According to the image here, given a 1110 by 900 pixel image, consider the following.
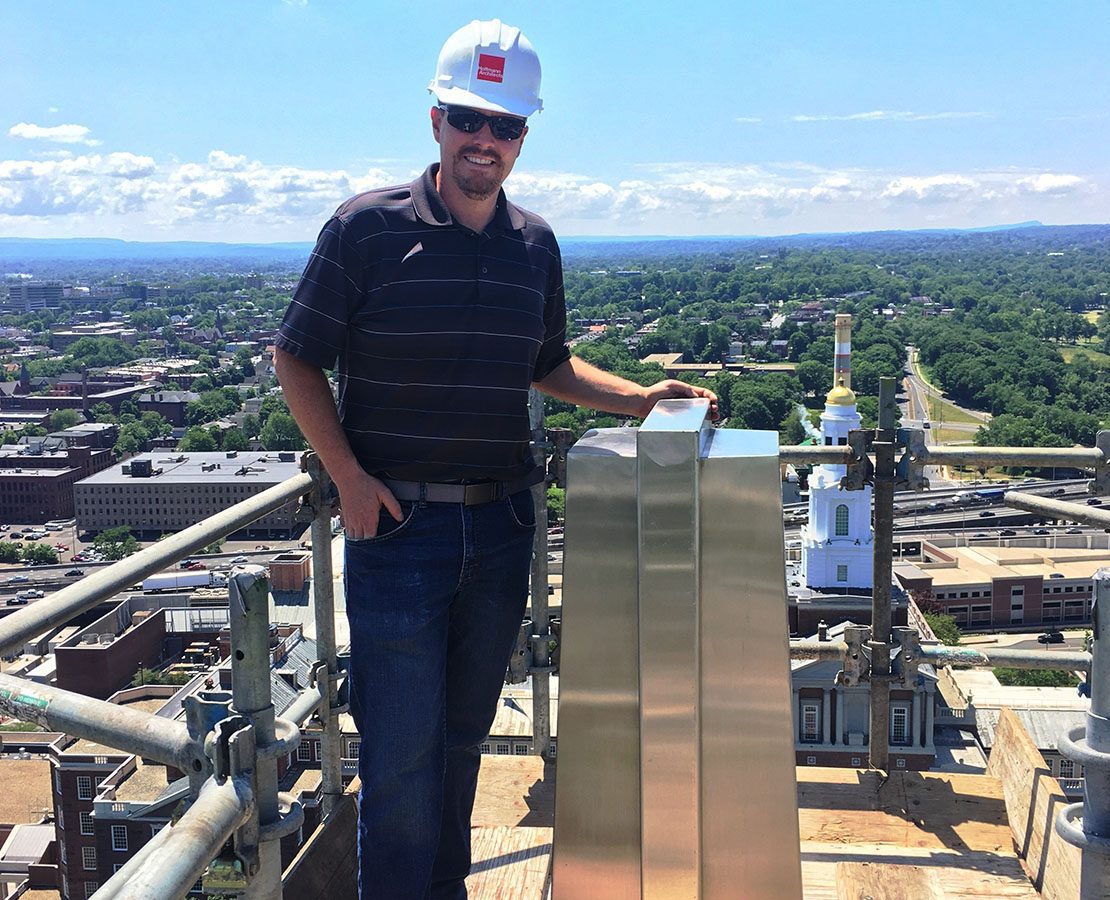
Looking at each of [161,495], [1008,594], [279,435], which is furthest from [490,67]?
[279,435]

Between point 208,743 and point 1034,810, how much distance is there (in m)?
2.21

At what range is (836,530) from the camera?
24.9 m

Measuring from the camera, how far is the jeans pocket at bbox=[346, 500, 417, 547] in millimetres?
2322

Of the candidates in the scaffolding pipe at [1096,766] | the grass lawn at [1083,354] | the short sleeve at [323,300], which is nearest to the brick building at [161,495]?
the short sleeve at [323,300]

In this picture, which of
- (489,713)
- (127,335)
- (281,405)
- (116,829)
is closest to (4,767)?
(116,829)

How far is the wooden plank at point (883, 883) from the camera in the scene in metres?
2.58

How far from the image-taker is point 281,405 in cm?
6725

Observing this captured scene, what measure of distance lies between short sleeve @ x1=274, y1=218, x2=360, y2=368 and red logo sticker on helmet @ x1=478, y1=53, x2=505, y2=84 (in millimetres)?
383

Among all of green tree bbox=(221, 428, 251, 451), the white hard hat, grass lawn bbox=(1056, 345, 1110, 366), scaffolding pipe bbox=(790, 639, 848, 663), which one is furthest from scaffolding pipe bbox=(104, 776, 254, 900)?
grass lawn bbox=(1056, 345, 1110, 366)

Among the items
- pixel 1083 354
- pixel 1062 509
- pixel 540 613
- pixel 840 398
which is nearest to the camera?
pixel 1062 509

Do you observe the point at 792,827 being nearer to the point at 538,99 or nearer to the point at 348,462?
the point at 348,462

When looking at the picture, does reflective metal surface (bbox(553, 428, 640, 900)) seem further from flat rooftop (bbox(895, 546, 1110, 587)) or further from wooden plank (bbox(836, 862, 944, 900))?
flat rooftop (bbox(895, 546, 1110, 587))

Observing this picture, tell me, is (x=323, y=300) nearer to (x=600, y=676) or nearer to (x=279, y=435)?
(x=600, y=676)

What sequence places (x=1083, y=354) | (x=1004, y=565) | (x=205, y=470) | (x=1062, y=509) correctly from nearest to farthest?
(x=1062, y=509) → (x=1004, y=565) → (x=205, y=470) → (x=1083, y=354)
